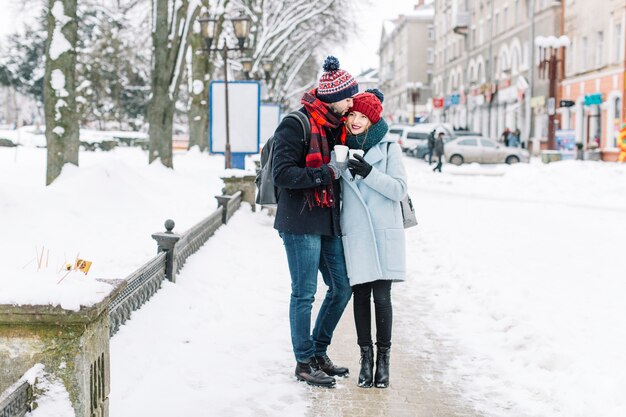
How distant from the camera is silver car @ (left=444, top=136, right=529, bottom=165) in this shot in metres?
37.0

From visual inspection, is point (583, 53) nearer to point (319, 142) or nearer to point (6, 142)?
point (6, 142)

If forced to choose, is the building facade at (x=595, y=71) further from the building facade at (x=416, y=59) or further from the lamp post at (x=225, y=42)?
the building facade at (x=416, y=59)

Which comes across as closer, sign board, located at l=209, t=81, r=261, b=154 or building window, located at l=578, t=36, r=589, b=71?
sign board, located at l=209, t=81, r=261, b=154

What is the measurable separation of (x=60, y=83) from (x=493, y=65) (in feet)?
148

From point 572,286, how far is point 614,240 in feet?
11.8

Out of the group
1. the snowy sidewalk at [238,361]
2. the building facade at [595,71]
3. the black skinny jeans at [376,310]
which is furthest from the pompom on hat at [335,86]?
the building facade at [595,71]

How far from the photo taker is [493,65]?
53.8m

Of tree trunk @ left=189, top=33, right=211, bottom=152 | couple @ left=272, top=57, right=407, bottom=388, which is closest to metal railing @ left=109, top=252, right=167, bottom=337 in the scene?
couple @ left=272, top=57, right=407, bottom=388

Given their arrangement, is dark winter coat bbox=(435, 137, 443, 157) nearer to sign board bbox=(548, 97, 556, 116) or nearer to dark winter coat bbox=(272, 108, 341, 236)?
sign board bbox=(548, 97, 556, 116)

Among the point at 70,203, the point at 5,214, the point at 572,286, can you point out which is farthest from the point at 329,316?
the point at 70,203

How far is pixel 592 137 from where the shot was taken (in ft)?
122

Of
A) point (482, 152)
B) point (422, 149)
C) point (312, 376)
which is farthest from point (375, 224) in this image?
point (422, 149)

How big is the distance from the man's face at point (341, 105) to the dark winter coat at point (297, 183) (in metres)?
0.14

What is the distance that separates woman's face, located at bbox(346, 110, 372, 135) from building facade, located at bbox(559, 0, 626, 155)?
30200 millimetres
